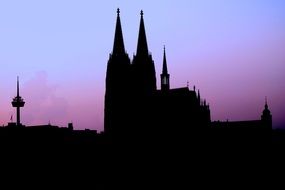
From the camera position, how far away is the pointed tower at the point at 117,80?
78.4 m

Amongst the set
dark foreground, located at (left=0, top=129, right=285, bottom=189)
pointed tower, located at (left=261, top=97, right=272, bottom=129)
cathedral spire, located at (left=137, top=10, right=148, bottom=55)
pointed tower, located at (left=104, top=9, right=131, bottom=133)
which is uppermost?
cathedral spire, located at (left=137, top=10, right=148, bottom=55)

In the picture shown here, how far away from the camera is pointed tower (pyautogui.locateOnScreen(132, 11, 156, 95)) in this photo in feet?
254

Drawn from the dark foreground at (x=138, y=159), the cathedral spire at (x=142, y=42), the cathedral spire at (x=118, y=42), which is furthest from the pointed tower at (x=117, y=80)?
the dark foreground at (x=138, y=159)

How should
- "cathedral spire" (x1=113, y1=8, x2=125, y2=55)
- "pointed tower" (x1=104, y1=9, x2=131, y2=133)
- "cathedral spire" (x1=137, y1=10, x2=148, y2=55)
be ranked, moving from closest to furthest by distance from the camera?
"cathedral spire" (x1=137, y1=10, x2=148, y2=55) → "cathedral spire" (x1=113, y1=8, x2=125, y2=55) → "pointed tower" (x1=104, y1=9, x2=131, y2=133)

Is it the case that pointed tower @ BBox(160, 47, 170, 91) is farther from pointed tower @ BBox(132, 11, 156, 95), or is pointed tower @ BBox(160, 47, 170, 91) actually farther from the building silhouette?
pointed tower @ BBox(132, 11, 156, 95)

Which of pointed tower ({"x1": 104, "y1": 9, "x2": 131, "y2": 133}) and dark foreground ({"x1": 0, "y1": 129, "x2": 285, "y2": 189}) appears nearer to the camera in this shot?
dark foreground ({"x1": 0, "y1": 129, "x2": 285, "y2": 189})

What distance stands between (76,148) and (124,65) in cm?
1677

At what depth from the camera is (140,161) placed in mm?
72938

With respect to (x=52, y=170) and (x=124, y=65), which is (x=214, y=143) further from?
(x=52, y=170)

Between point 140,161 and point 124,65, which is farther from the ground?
point 124,65

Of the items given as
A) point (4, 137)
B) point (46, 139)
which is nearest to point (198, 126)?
point (46, 139)

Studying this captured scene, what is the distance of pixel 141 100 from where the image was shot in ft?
265

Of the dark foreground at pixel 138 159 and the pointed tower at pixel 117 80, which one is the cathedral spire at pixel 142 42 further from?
the dark foreground at pixel 138 159

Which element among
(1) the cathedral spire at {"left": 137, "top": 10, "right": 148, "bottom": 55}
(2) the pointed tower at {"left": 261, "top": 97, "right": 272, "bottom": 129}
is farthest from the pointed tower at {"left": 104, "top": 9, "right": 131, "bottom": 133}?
(2) the pointed tower at {"left": 261, "top": 97, "right": 272, "bottom": 129}
